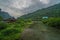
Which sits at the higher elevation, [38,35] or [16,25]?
[16,25]

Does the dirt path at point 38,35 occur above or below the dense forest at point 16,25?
below

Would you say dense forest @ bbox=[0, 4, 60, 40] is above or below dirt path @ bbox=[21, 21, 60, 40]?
above

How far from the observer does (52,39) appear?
73.6 feet

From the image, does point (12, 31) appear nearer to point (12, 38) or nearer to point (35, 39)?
point (12, 38)

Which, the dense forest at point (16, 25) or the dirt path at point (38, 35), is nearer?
the dirt path at point (38, 35)

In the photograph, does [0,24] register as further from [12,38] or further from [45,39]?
[45,39]

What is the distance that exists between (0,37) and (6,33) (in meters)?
2.91

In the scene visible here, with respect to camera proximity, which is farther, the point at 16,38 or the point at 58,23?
the point at 58,23

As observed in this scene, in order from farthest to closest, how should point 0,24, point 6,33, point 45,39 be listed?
point 0,24 < point 6,33 < point 45,39

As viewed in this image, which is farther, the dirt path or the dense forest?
the dense forest

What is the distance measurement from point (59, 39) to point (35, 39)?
9.91ft

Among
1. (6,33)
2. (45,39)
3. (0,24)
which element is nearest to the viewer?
(45,39)

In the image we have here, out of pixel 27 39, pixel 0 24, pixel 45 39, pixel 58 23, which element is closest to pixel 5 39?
pixel 27 39

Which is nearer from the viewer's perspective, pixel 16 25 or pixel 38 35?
pixel 38 35
